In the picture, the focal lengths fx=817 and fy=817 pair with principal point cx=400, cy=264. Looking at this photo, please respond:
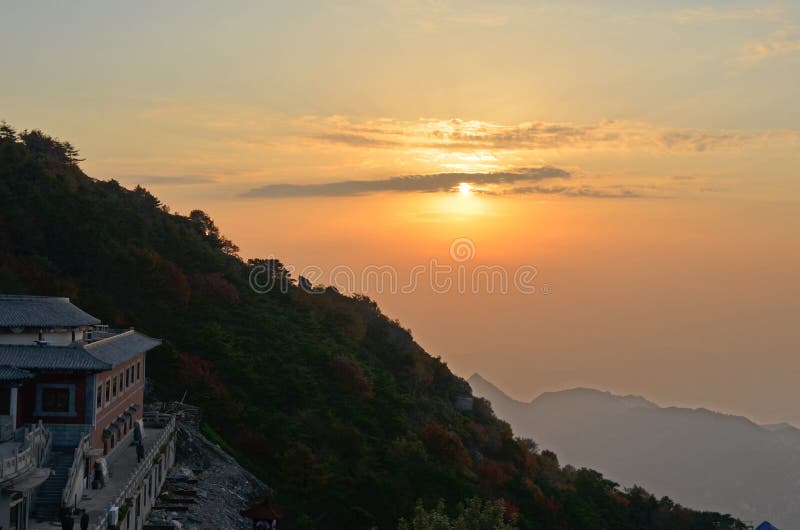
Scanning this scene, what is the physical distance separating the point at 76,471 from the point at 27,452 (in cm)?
267

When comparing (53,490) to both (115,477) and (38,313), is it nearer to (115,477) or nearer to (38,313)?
(115,477)

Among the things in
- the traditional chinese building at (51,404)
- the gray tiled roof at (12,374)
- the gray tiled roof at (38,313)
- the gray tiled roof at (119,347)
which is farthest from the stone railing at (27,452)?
the gray tiled roof at (38,313)

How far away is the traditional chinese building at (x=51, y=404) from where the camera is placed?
29.1 metres

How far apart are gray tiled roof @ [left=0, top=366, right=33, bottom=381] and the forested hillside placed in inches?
759

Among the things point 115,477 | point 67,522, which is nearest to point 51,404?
point 115,477

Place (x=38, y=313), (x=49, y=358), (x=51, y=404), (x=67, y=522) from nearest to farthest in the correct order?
(x=67, y=522), (x=49, y=358), (x=51, y=404), (x=38, y=313)

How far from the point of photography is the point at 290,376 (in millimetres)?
65375

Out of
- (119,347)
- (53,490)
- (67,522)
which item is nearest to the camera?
(67,522)

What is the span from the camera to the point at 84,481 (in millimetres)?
32719

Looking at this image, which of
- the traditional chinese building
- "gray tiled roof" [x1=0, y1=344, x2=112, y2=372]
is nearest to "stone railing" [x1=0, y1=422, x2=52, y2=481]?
the traditional chinese building

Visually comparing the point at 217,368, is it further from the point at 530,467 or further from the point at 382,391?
the point at 530,467

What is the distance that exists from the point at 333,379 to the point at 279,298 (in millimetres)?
18900

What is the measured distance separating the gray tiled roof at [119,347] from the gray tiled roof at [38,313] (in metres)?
1.42

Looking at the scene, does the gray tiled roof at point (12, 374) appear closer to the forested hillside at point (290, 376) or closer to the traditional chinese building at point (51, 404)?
the traditional chinese building at point (51, 404)
